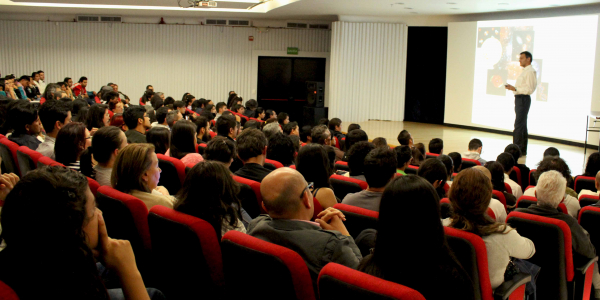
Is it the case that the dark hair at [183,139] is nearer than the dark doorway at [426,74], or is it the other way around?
the dark hair at [183,139]

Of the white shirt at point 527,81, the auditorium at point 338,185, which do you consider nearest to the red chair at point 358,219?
the auditorium at point 338,185

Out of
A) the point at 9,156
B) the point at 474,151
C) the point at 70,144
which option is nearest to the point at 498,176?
the point at 474,151

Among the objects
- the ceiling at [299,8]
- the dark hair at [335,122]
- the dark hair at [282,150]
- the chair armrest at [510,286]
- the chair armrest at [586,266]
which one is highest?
the ceiling at [299,8]

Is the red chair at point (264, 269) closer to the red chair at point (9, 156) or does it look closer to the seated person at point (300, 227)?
the seated person at point (300, 227)

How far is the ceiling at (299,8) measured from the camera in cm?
988

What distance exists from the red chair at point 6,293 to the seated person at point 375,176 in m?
1.76

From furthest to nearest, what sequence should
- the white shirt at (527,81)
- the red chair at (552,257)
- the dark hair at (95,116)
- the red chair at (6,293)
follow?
1. the white shirt at (527,81)
2. the dark hair at (95,116)
3. the red chair at (552,257)
4. the red chair at (6,293)

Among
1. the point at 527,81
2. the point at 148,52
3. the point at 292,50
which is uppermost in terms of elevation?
the point at 292,50

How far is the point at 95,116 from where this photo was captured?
208 inches

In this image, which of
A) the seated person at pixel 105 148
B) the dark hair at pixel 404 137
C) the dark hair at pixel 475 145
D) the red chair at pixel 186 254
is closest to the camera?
the red chair at pixel 186 254

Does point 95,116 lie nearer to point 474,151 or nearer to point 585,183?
point 474,151

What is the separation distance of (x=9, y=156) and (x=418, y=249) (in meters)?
3.64

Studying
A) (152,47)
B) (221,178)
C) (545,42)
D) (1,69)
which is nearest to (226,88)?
(152,47)

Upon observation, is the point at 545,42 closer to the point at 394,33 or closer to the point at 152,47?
the point at 394,33
